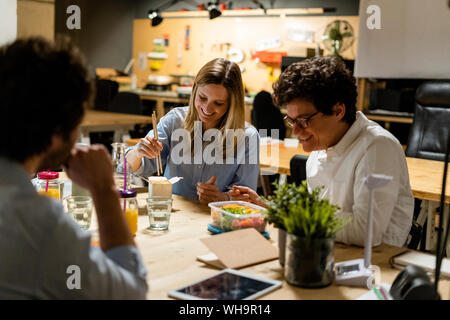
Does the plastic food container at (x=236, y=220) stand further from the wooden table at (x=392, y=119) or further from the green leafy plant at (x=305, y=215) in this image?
the wooden table at (x=392, y=119)

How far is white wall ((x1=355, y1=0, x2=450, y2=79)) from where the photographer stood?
3576 millimetres

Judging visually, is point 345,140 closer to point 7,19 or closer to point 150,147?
point 150,147

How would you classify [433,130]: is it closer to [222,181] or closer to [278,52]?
[222,181]

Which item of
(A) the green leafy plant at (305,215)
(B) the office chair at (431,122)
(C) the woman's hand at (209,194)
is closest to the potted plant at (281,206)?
(A) the green leafy plant at (305,215)

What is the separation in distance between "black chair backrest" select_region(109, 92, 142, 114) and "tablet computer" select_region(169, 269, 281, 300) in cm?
527

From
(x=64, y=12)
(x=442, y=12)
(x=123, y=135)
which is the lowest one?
(x=123, y=135)

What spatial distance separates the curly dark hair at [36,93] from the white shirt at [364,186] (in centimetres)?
99

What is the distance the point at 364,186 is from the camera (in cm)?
164

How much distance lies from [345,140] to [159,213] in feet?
2.36

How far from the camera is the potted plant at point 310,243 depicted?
1.23m
